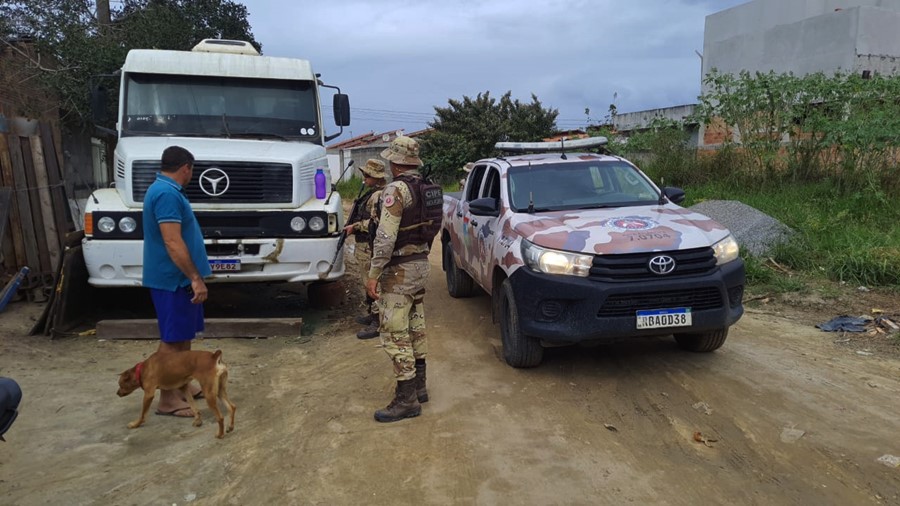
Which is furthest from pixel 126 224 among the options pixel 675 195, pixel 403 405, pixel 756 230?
pixel 756 230

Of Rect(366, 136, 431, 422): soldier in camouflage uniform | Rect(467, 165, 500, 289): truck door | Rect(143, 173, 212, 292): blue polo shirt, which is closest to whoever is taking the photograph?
Rect(143, 173, 212, 292): blue polo shirt

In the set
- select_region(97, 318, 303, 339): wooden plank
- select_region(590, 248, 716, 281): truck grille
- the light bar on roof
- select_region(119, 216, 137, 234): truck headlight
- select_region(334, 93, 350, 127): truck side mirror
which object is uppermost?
select_region(334, 93, 350, 127): truck side mirror

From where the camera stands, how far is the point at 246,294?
8125 mm

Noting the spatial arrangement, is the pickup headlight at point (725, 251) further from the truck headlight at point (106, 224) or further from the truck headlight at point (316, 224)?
the truck headlight at point (106, 224)

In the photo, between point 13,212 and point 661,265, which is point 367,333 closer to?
point 661,265

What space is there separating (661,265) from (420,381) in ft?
6.05

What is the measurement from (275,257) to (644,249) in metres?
3.42

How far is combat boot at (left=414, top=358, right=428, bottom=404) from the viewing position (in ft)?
14.7

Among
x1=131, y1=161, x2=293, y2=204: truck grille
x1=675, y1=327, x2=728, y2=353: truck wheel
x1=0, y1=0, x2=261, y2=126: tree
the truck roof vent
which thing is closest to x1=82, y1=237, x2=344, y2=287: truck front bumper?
x1=131, y1=161, x2=293, y2=204: truck grille

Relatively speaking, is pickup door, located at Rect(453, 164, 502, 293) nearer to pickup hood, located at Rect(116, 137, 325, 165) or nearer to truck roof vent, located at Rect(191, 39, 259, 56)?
pickup hood, located at Rect(116, 137, 325, 165)

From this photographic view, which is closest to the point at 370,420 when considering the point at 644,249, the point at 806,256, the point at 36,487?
the point at 36,487

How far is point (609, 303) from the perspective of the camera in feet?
14.7

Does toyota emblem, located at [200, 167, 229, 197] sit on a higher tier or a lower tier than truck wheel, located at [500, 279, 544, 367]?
higher

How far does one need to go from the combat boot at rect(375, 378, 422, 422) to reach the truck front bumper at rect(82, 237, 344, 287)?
239 centimetres
